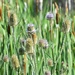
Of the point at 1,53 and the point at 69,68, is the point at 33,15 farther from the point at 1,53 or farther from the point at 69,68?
the point at 69,68

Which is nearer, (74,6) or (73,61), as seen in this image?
(73,61)

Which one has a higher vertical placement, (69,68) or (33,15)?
(33,15)

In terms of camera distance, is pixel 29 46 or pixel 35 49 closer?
pixel 29 46

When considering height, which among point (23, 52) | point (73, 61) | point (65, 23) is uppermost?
point (65, 23)

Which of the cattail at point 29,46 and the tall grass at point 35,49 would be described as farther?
the tall grass at point 35,49

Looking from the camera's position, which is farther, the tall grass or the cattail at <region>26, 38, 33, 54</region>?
the tall grass

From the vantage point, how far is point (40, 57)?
1.93 metres

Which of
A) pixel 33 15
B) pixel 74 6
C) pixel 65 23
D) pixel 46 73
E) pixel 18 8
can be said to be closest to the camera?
pixel 46 73

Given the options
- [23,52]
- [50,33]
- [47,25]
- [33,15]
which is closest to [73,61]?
[50,33]

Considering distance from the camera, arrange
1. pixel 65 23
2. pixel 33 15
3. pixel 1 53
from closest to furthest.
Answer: pixel 65 23 → pixel 1 53 → pixel 33 15

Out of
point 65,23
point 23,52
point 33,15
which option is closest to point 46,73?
point 23,52

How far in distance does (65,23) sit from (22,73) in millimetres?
300

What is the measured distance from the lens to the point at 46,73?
4.92ft

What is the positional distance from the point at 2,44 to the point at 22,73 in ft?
1.44
